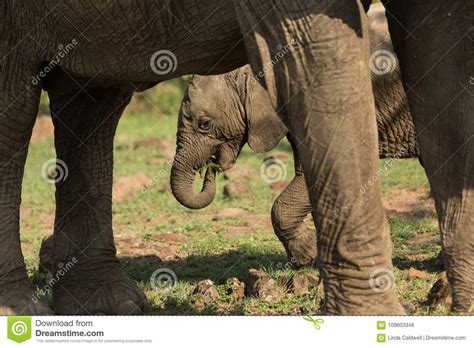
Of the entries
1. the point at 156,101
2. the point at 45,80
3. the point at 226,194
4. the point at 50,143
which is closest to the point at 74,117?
the point at 45,80

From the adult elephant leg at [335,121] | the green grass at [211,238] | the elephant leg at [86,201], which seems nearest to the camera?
the adult elephant leg at [335,121]

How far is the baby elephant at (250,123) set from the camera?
6.53 metres

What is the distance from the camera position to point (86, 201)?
18.2ft

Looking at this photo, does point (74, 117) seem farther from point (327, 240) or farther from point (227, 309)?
point (327, 240)

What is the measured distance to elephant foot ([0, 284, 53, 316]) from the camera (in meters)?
5.00

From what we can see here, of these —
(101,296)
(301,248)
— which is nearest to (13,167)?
(101,296)

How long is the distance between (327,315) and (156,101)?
37.2 ft

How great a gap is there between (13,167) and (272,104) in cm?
163

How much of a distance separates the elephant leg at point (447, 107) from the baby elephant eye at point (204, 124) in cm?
249
